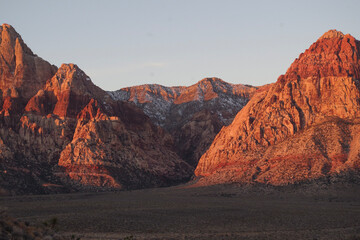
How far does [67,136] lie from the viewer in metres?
153

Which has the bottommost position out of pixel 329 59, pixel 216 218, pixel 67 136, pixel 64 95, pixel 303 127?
pixel 216 218

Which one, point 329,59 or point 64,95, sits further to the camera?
point 64,95

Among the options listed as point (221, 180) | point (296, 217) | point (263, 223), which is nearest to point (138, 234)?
point (263, 223)

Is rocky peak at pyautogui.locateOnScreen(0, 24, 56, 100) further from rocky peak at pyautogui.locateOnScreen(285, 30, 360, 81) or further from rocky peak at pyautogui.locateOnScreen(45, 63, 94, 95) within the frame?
rocky peak at pyautogui.locateOnScreen(285, 30, 360, 81)

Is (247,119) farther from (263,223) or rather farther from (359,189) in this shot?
(263,223)

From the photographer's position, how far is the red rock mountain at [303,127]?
112 meters

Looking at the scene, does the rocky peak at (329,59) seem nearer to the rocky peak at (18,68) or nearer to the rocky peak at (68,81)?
the rocky peak at (68,81)

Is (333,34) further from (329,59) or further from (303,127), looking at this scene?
(303,127)

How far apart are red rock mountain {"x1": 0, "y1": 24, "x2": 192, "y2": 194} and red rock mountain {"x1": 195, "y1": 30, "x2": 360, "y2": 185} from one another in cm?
2354

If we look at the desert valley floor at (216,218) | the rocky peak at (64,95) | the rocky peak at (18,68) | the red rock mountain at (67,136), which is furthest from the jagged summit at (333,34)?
the rocky peak at (18,68)

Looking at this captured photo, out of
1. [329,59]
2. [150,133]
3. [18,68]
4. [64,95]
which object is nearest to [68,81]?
[64,95]

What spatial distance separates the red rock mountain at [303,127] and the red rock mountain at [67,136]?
77.2 ft

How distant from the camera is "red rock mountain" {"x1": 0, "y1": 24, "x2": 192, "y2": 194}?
449 feet

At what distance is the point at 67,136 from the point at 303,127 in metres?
70.4
